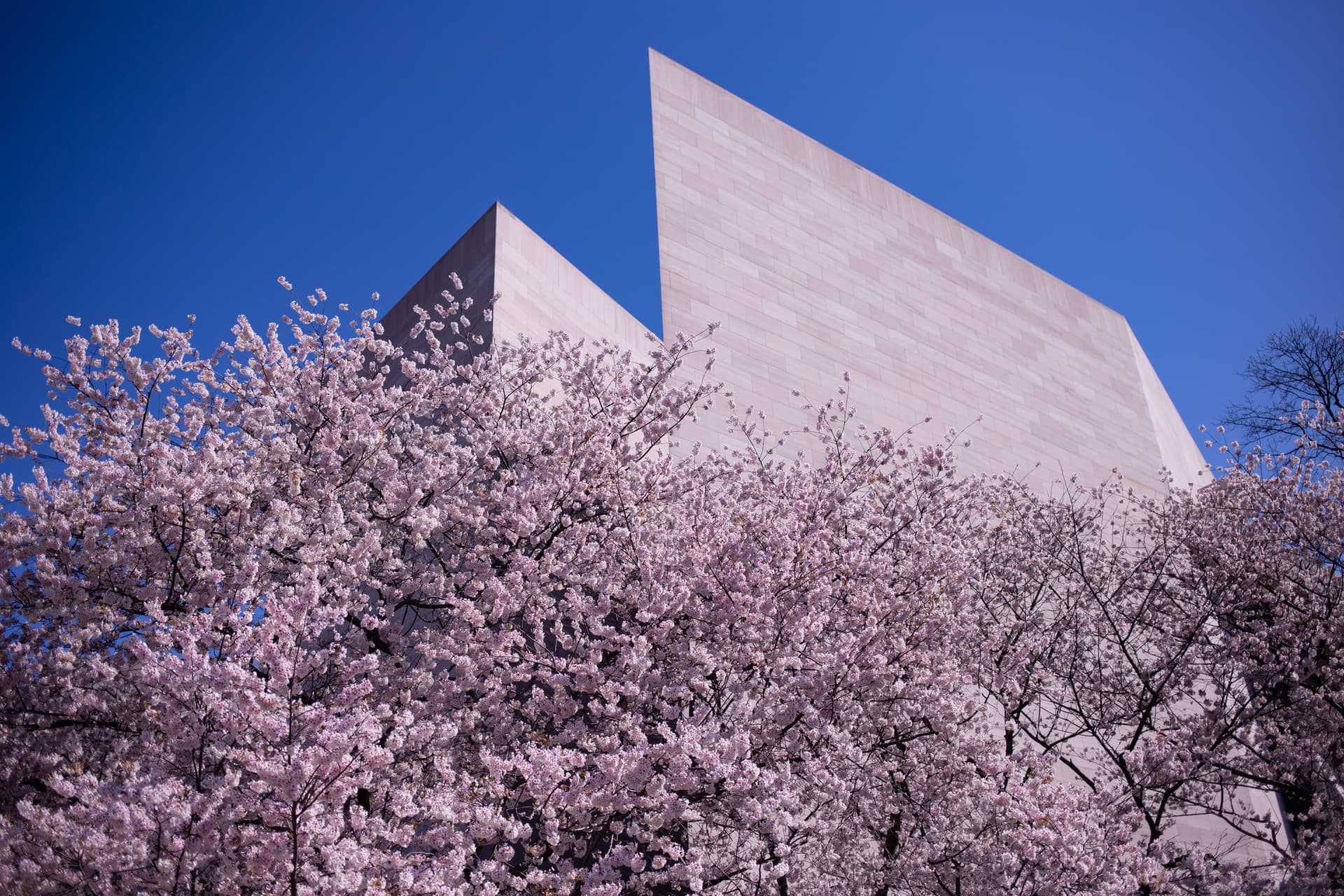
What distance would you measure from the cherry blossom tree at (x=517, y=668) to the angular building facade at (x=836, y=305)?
3.85 m

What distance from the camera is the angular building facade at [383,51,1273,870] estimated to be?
1458cm

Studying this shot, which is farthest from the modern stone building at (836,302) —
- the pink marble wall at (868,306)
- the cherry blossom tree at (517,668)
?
the cherry blossom tree at (517,668)

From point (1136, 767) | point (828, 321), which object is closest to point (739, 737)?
point (1136, 767)

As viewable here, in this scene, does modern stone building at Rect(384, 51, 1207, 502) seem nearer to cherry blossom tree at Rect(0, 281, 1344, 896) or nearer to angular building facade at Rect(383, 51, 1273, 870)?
angular building facade at Rect(383, 51, 1273, 870)

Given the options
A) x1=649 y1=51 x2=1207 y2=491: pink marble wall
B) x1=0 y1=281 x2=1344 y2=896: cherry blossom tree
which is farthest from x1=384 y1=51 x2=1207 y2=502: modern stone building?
x1=0 y1=281 x2=1344 y2=896: cherry blossom tree

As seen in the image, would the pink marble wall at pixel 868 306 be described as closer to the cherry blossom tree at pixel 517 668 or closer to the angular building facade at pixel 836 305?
the angular building facade at pixel 836 305

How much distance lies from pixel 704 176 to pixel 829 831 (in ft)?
40.9

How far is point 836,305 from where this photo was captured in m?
17.9

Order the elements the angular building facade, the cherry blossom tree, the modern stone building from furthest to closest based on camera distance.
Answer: the modern stone building < the angular building facade < the cherry blossom tree

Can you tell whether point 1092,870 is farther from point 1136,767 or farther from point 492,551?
point 492,551

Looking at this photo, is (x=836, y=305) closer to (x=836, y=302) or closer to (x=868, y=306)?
(x=836, y=302)

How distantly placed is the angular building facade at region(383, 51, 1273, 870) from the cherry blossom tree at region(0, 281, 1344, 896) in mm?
3855

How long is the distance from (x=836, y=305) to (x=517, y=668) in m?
12.2

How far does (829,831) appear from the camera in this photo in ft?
25.6
